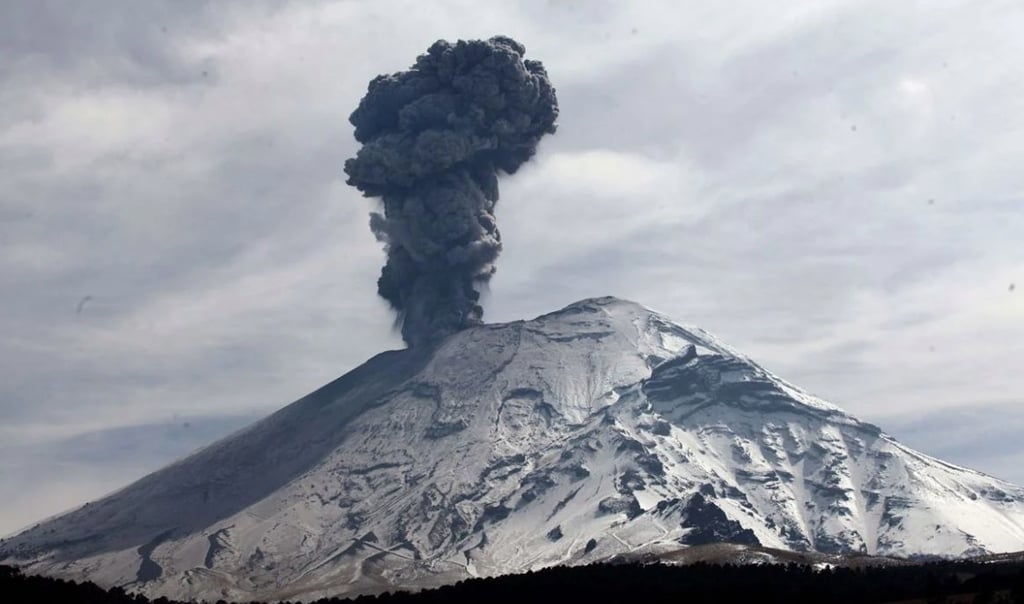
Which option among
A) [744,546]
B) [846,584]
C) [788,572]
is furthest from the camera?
[744,546]

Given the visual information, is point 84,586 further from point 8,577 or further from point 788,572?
point 788,572

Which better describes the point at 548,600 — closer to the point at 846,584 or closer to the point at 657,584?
the point at 657,584

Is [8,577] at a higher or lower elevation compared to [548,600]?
higher

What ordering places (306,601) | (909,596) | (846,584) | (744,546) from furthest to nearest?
1. (306,601)
2. (744,546)
3. (846,584)
4. (909,596)

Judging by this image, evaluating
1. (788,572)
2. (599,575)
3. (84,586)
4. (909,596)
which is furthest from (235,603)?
(909,596)

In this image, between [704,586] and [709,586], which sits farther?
[704,586]

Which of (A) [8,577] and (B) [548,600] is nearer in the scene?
(A) [8,577]
